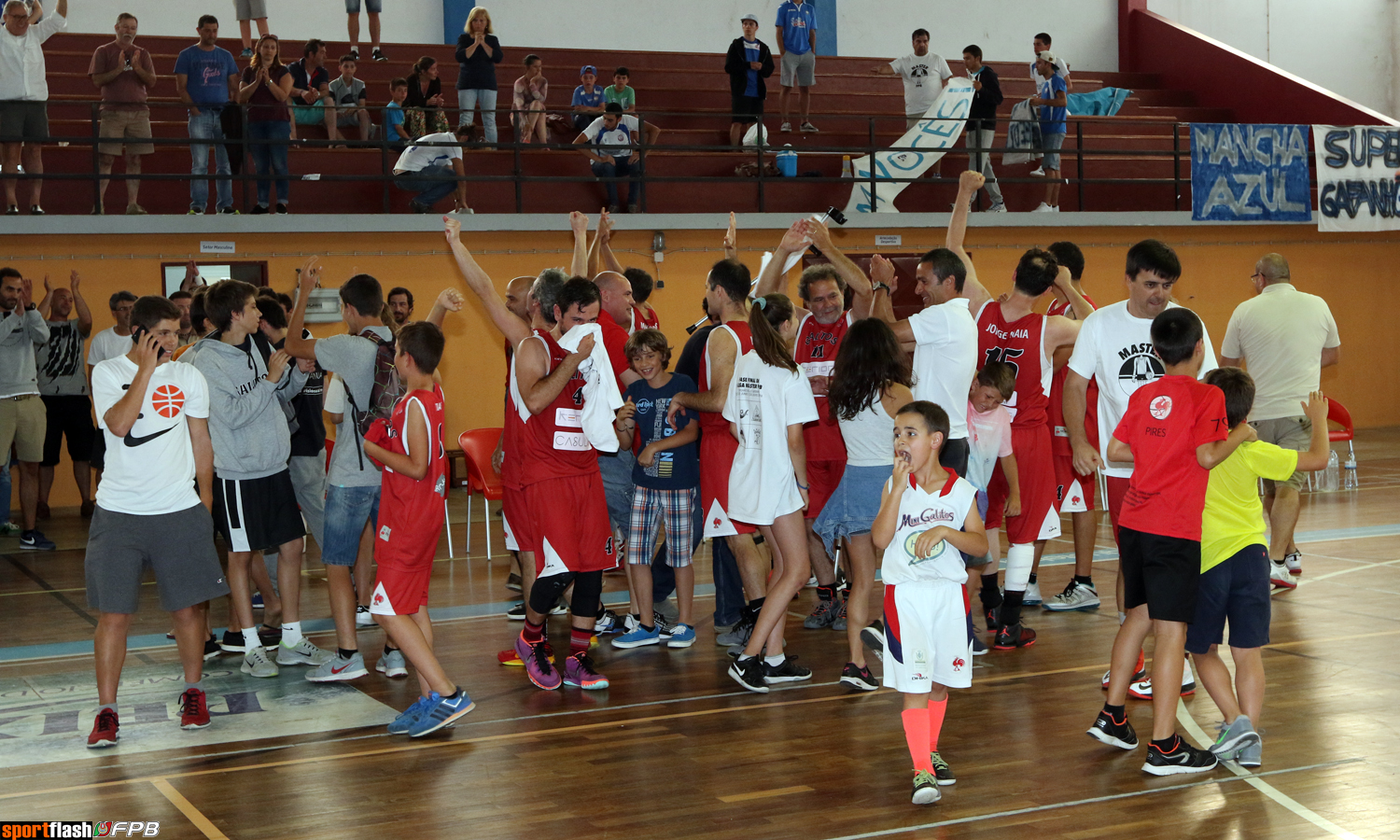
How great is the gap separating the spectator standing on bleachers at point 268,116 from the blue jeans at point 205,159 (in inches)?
11.7

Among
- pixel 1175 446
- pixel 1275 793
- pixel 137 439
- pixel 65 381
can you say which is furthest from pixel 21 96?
pixel 1275 793

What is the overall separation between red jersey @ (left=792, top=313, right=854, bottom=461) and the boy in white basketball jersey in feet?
6.98

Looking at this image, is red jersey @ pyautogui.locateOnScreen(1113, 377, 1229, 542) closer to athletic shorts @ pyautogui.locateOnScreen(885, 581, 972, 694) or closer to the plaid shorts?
athletic shorts @ pyautogui.locateOnScreen(885, 581, 972, 694)

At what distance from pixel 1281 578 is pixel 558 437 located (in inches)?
191

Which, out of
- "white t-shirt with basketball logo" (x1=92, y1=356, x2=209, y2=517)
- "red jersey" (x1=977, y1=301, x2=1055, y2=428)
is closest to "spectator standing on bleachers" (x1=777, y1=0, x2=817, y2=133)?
"red jersey" (x1=977, y1=301, x2=1055, y2=428)

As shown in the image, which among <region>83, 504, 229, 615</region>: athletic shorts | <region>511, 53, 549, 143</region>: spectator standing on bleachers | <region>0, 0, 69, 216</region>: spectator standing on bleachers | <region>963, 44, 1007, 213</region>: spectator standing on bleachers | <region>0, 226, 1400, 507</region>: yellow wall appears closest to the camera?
<region>83, 504, 229, 615</region>: athletic shorts

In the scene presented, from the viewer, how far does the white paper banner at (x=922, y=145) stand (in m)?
15.1

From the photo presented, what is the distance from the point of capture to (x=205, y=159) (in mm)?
12445

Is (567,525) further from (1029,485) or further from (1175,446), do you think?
(1175,446)

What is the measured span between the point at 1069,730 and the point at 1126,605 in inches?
26.8

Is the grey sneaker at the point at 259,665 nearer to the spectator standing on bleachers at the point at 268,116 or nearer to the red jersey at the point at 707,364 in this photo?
the red jersey at the point at 707,364

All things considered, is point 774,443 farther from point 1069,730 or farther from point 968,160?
point 968,160

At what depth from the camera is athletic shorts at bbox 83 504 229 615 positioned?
5.15 metres

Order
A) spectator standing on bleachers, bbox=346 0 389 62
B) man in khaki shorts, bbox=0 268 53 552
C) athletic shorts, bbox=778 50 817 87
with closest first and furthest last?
man in khaki shorts, bbox=0 268 53 552, athletic shorts, bbox=778 50 817 87, spectator standing on bleachers, bbox=346 0 389 62
